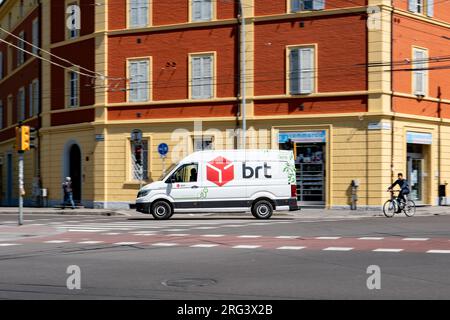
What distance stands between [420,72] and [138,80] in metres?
13.4

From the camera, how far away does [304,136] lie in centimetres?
2892

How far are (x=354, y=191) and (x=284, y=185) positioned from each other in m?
5.62

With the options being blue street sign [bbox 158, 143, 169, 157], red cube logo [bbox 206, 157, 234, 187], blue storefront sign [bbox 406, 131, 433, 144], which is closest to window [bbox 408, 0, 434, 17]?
blue storefront sign [bbox 406, 131, 433, 144]

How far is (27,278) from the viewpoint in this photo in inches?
390

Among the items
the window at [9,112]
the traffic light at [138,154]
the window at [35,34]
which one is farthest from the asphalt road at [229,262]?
the window at [9,112]

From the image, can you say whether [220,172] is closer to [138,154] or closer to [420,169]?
[138,154]

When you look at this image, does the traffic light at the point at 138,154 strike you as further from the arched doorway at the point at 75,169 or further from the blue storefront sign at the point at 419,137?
the blue storefront sign at the point at 419,137

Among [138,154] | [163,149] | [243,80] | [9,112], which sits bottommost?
[138,154]

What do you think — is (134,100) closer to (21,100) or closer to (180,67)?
(180,67)

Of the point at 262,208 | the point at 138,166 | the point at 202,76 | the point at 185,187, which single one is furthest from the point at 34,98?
the point at 262,208

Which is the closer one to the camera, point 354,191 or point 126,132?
point 354,191

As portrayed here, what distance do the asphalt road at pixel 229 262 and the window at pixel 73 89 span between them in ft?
50.8

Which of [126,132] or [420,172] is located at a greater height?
[126,132]
